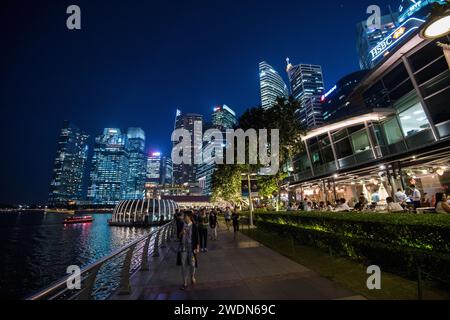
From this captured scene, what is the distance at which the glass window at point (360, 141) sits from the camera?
843 inches

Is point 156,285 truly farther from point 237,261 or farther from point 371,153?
point 371,153

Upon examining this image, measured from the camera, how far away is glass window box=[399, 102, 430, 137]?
16.2m

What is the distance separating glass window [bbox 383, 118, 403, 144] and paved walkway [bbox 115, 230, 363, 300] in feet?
53.3

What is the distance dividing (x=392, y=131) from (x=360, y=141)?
3.11 meters

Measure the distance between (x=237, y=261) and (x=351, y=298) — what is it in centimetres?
477

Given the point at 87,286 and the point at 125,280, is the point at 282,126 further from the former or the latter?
the point at 87,286

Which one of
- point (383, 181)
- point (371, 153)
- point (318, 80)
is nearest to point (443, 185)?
point (383, 181)

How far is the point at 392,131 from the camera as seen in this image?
19.3m

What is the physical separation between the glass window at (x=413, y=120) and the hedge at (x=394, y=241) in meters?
12.4

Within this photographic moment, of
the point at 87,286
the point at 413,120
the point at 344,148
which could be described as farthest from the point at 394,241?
the point at 344,148

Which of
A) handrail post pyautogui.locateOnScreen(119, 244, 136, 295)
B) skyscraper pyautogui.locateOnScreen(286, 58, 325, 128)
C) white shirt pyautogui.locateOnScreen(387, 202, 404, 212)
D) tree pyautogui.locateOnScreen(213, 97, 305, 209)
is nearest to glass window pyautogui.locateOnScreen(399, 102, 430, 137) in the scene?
tree pyautogui.locateOnScreen(213, 97, 305, 209)

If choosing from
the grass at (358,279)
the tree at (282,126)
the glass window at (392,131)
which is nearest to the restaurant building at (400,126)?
the glass window at (392,131)

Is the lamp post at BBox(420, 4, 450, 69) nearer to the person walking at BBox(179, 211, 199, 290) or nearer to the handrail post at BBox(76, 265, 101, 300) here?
the person walking at BBox(179, 211, 199, 290)
